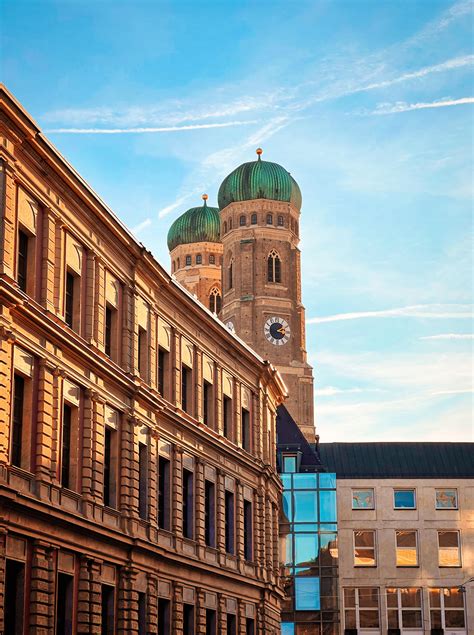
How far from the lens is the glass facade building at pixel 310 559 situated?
3420 inches

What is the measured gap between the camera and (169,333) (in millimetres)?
51781

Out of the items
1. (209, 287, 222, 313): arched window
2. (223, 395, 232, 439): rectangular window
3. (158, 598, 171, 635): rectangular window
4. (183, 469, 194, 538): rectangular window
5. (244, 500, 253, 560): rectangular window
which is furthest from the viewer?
(209, 287, 222, 313): arched window

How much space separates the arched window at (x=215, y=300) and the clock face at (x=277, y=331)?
25.0 meters

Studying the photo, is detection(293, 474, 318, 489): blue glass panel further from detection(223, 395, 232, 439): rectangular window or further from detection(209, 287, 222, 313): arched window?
detection(209, 287, 222, 313): arched window

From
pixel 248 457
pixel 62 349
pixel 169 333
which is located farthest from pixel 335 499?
pixel 62 349

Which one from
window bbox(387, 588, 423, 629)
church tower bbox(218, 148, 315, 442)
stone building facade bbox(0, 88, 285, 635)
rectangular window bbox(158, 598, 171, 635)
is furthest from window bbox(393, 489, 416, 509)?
church tower bbox(218, 148, 315, 442)

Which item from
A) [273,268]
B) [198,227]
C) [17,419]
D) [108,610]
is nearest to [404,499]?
[108,610]

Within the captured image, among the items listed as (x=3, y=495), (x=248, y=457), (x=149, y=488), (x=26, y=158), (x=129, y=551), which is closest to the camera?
(x=3, y=495)

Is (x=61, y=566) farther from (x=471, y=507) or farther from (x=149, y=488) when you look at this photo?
(x=471, y=507)

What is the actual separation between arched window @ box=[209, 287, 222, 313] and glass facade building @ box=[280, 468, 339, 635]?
86066 millimetres

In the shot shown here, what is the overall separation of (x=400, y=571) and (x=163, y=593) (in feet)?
146

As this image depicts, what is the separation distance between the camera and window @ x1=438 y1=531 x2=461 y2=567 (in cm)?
8981

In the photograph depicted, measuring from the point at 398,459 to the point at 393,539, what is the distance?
6.93m

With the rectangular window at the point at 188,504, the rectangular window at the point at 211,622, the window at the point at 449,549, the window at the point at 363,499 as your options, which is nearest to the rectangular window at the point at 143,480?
the rectangular window at the point at 188,504
